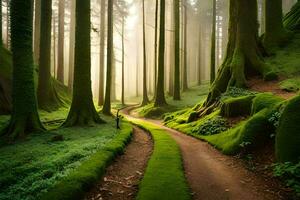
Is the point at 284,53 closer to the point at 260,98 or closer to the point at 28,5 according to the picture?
the point at 260,98

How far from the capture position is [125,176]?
27.2 ft

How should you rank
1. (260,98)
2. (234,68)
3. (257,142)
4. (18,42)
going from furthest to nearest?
(234,68) → (18,42) → (260,98) → (257,142)

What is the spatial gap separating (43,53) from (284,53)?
48.1 ft

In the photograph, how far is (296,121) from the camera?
7.66 m

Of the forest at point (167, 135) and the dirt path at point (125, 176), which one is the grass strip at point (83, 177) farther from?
the dirt path at point (125, 176)

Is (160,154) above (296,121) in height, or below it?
below

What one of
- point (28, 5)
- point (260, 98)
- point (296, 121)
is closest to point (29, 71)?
point (28, 5)

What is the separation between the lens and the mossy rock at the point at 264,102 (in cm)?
1016

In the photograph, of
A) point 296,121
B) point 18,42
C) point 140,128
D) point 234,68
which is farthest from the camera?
point 140,128

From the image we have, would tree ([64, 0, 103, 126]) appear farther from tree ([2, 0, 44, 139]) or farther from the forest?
tree ([2, 0, 44, 139])

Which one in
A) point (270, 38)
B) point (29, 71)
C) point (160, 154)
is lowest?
point (160, 154)

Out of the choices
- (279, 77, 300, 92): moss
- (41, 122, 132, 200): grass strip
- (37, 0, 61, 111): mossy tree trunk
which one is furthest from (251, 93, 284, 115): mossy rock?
(37, 0, 61, 111): mossy tree trunk

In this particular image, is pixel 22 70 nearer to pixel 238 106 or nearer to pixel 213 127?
pixel 213 127

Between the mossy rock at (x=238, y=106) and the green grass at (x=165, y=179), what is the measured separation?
360cm
